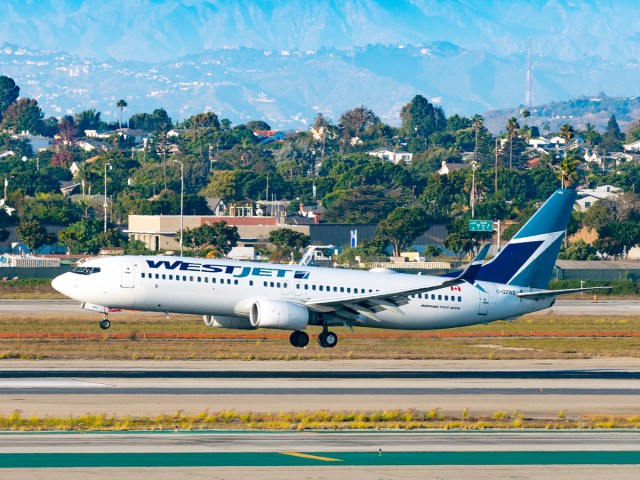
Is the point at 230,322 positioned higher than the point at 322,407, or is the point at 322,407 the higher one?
the point at 230,322

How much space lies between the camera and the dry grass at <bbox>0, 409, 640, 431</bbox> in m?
31.7

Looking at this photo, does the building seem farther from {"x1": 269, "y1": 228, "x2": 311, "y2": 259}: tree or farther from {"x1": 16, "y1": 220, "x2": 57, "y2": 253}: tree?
{"x1": 16, "y1": 220, "x2": 57, "y2": 253}: tree

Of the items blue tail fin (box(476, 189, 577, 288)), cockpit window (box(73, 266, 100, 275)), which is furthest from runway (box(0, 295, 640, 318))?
blue tail fin (box(476, 189, 577, 288))

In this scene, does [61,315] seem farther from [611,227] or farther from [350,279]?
[611,227]

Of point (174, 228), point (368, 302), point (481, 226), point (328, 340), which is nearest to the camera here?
point (368, 302)

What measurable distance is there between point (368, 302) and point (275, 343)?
19.2 ft

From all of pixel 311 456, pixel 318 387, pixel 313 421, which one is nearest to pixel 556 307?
pixel 318 387

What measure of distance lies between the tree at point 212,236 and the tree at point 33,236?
54.4 feet

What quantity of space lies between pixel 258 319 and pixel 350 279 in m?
4.80

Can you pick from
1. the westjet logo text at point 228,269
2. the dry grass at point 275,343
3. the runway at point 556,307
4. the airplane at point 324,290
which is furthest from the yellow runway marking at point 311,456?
the runway at point 556,307

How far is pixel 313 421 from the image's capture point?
33.1 meters

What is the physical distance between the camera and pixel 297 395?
38188 mm

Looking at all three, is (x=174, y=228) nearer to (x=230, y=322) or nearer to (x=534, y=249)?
(x=230, y=322)

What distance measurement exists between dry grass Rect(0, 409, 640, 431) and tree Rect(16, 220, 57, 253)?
11979cm
